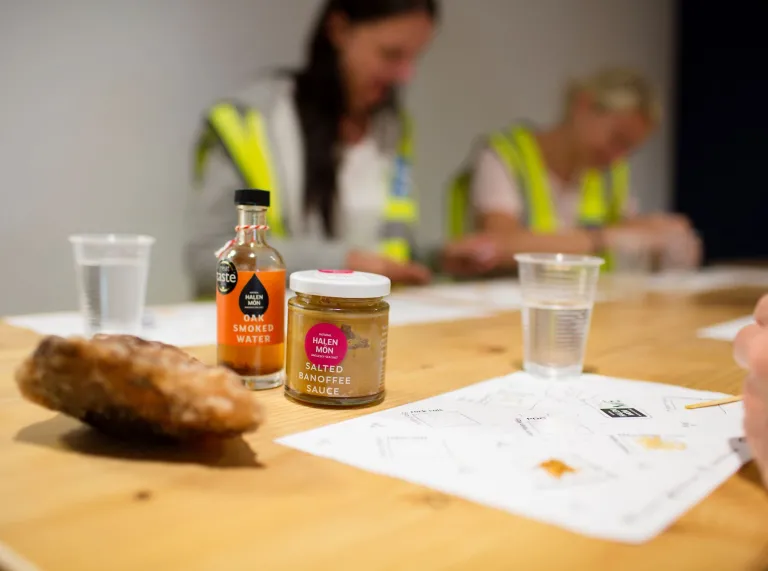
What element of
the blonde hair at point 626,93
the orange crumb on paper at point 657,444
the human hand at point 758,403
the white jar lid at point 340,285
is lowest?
the orange crumb on paper at point 657,444

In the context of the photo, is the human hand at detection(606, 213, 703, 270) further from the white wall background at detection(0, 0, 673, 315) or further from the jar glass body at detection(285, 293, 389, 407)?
the jar glass body at detection(285, 293, 389, 407)

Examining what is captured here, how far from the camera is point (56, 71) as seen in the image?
6.41ft

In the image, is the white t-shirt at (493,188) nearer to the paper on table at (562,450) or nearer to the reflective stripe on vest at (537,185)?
the reflective stripe on vest at (537,185)

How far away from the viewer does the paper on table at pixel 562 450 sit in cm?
45

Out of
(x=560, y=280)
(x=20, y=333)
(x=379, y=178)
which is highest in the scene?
(x=379, y=178)

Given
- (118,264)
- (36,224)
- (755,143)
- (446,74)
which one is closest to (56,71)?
(36,224)

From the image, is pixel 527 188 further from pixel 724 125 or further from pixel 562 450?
pixel 562 450

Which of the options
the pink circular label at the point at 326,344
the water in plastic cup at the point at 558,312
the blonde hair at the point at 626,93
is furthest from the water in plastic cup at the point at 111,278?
the blonde hair at the point at 626,93

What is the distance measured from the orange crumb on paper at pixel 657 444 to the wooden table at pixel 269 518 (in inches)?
2.3

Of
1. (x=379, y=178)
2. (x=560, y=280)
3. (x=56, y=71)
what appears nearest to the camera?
(x=560, y=280)

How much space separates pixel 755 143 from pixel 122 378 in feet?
14.6

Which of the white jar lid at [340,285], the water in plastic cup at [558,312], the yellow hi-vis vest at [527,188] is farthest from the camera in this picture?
the yellow hi-vis vest at [527,188]

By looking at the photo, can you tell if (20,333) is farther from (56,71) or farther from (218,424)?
(56,71)

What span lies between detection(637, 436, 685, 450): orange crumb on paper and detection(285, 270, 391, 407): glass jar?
24cm
